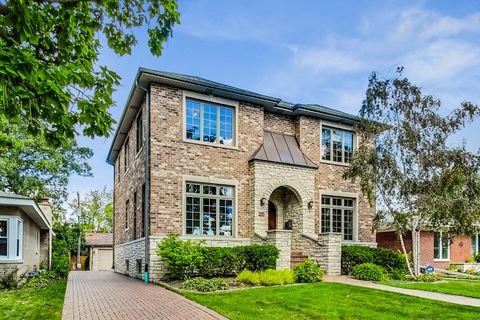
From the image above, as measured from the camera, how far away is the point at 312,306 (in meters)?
8.56

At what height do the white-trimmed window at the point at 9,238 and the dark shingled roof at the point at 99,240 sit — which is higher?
the white-trimmed window at the point at 9,238

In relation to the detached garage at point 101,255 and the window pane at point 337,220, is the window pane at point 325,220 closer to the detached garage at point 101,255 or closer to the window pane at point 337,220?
the window pane at point 337,220

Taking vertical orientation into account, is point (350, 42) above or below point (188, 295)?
above

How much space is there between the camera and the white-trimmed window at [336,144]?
18.1 m

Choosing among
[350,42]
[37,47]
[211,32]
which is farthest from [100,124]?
[350,42]

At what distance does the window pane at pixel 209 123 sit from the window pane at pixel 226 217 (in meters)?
2.37

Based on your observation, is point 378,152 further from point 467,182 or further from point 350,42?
point 350,42

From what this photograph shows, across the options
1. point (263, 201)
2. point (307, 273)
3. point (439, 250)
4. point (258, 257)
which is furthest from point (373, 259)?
point (439, 250)

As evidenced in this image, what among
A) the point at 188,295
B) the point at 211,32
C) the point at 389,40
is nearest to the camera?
the point at 188,295

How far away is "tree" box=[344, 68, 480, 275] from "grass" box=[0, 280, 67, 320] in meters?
9.87

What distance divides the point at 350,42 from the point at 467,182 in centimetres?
569

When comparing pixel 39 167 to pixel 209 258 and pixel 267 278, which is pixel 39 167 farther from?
pixel 267 278

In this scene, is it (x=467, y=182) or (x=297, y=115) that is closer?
(x=467, y=182)

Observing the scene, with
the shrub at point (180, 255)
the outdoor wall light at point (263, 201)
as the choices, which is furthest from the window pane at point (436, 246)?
the shrub at point (180, 255)
